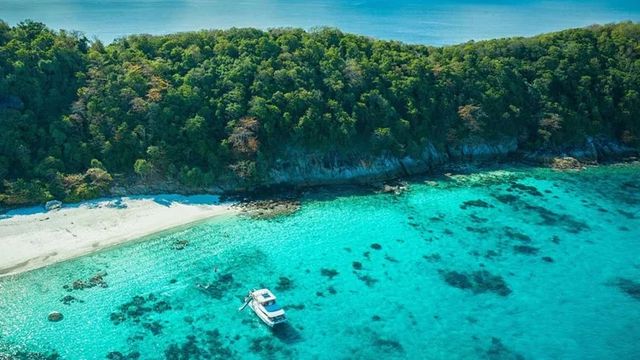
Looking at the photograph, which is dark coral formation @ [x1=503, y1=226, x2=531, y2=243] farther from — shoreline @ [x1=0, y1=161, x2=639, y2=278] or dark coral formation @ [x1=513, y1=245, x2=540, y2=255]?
shoreline @ [x1=0, y1=161, x2=639, y2=278]

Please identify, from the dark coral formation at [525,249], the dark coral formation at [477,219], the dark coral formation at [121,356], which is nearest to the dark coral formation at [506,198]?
the dark coral formation at [477,219]

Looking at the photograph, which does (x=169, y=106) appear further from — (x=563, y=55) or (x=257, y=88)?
(x=563, y=55)

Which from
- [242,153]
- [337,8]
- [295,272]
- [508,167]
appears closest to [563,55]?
[508,167]

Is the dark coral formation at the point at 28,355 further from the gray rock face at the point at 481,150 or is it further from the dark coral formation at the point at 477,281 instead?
the gray rock face at the point at 481,150

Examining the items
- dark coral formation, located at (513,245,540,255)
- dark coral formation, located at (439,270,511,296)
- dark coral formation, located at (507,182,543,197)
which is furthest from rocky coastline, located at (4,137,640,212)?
dark coral formation, located at (439,270,511,296)

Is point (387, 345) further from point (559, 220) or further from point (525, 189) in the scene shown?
point (525, 189)

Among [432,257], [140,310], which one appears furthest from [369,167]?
[140,310]

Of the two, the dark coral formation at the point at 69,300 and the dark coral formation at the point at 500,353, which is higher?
the dark coral formation at the point at 69,300
